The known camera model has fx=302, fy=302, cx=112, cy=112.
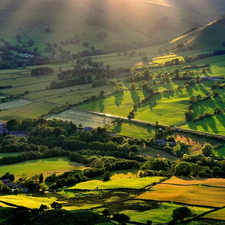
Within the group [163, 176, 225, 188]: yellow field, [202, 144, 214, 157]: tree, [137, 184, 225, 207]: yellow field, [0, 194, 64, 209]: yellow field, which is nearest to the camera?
[0, 194, 64, 209]: yellow field

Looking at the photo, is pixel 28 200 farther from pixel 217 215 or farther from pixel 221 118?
pixel 221 118

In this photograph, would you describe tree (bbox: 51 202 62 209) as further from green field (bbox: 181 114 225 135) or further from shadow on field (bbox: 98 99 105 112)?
shadow on field (bbox: 98 99 105 112)

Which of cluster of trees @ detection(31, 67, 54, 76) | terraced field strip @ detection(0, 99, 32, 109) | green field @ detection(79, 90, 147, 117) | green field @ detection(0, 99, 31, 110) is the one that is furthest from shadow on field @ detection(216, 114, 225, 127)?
cluster of trees @ detection(31, 67, 54, 76)

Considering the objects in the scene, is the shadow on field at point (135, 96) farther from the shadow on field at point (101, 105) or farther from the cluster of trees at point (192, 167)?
the cluster of trees at point (192, 167)

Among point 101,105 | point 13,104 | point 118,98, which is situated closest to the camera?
point 101,105

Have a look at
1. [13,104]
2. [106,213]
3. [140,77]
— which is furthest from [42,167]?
[140,77]

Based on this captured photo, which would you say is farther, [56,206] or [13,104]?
[13,104]
